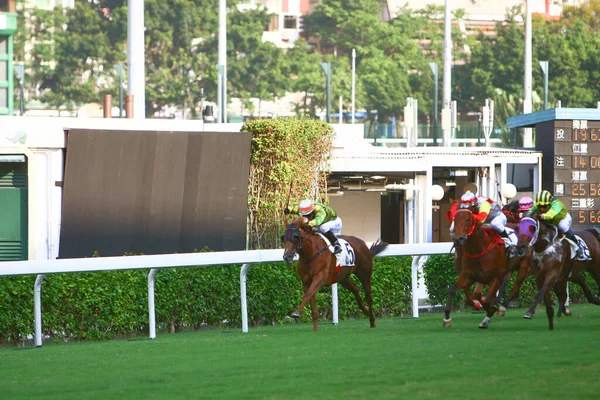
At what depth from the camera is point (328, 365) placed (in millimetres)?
7930

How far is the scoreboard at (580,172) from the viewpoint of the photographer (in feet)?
59.8

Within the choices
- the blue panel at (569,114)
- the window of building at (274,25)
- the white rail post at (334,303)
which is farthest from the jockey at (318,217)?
the window of building at (274,25)

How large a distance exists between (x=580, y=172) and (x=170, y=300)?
27.4 feet

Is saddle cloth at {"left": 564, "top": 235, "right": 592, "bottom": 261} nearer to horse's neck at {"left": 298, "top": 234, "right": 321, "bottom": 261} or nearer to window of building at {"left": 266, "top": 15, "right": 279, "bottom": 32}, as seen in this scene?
horse's neck at {"left": 298, "top": 234, "right": 321, "bottom": 261}

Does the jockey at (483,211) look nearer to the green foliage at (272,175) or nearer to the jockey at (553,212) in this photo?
the jockey at (553,212)

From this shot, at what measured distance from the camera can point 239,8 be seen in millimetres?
72562

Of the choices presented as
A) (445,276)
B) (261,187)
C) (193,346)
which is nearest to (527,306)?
(445,276)

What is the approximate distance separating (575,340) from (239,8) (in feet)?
213

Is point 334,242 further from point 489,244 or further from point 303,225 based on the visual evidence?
point 489,244

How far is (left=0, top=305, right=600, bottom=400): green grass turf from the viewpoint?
22.2 ft

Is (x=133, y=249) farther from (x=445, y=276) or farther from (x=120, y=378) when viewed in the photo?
(x=120, y=378)

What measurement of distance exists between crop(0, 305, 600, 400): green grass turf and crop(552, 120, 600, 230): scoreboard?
7.41 meters

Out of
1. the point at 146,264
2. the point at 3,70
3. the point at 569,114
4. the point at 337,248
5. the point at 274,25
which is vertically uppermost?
the point at 274,25

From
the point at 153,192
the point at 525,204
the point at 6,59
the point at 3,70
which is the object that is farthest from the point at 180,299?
the point at 3,70
